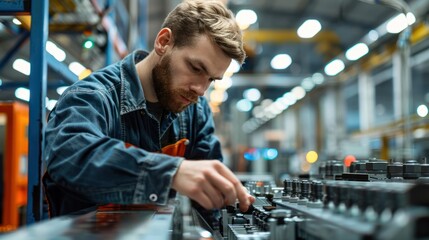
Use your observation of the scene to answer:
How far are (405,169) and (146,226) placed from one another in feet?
2.66

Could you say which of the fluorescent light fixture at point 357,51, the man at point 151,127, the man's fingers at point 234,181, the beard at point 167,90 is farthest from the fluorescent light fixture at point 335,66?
the man's fingers at point 234,181

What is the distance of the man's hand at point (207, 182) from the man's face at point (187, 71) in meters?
0.67

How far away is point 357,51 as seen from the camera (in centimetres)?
746

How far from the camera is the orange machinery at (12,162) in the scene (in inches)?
171

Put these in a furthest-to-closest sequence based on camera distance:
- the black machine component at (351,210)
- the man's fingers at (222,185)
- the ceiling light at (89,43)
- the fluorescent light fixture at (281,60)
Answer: the fluorescent light fixture at (281,60) → the ceiling light at (89,43) → the man's fingers at (222,185) → the black machine component at (351,210)

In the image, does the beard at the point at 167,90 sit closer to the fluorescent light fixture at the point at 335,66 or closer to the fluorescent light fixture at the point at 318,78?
the fluorescent light fixture at the point at 335,66

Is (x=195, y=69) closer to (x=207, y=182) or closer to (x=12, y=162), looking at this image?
(x=207, y=182)

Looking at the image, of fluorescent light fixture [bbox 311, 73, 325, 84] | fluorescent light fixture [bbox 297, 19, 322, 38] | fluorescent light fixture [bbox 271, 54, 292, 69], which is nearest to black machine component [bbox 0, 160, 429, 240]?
fluorescent light fixture [bbox 297, 19, 322, 38]

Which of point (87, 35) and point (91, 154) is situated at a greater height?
point (87, 35)

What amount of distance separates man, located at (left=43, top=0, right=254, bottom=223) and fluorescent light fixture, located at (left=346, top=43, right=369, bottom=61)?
18.5 ft

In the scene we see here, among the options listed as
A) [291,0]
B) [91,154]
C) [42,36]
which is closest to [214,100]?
[291,0]

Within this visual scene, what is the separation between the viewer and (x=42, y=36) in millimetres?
1939

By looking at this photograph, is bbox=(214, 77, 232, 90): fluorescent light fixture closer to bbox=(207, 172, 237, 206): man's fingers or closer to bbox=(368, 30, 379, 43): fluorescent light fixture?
bbox=(368, 30, 379, 43): fluorescent light fixture

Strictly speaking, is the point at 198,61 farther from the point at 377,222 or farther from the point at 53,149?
the point at 377,222
